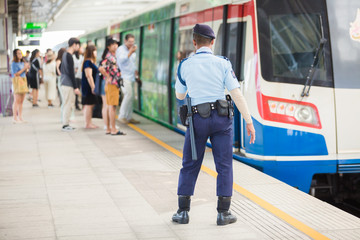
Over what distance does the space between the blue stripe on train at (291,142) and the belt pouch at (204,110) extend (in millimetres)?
2125

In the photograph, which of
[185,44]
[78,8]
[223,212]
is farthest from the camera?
[78,8]

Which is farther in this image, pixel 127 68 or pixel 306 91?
pixel 127 68

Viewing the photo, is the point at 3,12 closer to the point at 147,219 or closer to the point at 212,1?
the point at 212,1

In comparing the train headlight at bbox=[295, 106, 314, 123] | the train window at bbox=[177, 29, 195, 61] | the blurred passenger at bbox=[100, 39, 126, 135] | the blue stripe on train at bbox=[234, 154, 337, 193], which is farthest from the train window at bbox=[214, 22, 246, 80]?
the blurred passenger at bbox=[100, 39, 126, 135]

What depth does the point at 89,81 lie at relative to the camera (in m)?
11.2

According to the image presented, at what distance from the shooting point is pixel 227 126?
4898 millimetres

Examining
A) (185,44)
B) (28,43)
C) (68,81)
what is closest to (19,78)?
(68,81)

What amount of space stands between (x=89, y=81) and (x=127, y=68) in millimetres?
995

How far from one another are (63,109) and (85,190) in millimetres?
5316

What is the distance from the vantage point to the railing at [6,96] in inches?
589

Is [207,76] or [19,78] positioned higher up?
Result: [207,76]

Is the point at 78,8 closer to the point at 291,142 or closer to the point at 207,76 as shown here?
the point at 291,142

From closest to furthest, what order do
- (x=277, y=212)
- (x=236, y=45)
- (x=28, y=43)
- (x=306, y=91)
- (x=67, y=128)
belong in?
(x=277, y=212), (x=306, y=91), (x=236, y=45), (x=67, y=128), (x=28, y=43)

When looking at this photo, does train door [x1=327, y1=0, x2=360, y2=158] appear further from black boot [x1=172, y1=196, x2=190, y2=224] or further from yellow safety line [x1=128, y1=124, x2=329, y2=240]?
black boot [x1=172, y1=196, x2=190, y2=224]
